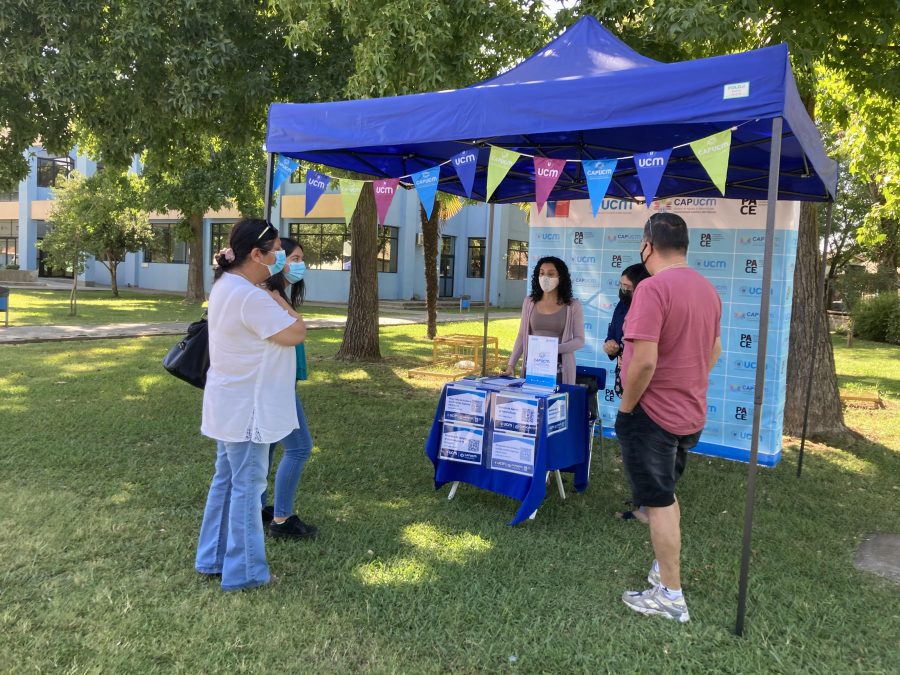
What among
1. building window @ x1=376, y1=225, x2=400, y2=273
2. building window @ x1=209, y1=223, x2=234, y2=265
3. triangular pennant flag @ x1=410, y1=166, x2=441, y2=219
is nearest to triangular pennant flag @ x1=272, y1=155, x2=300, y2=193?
triangular pennant flag @ x1=410, y1=166, x2=441, y2=219

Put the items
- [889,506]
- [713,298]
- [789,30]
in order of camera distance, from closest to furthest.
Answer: [713,298] → [889,506] → [789,30]

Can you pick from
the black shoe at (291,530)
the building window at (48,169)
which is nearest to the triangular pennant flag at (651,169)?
the black shoe at (291,530)

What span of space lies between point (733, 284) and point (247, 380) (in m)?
4.80

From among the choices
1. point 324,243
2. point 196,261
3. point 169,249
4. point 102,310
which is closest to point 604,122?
point 102,310

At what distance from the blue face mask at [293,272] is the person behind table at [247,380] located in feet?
1.13

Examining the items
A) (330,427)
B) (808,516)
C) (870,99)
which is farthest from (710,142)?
(870,99)

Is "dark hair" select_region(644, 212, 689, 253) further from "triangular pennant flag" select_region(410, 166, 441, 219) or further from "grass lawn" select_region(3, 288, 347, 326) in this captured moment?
"grass lawn" select_region(3, 288, 347, 326)

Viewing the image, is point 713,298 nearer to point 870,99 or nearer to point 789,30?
point 789,30

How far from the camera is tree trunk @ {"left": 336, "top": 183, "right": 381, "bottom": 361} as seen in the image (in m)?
11.0

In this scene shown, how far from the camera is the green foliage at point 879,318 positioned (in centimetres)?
2019

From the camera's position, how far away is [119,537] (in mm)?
3955

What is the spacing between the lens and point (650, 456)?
3217mm

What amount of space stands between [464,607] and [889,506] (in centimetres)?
381

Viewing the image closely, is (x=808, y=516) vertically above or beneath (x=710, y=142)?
beneath
